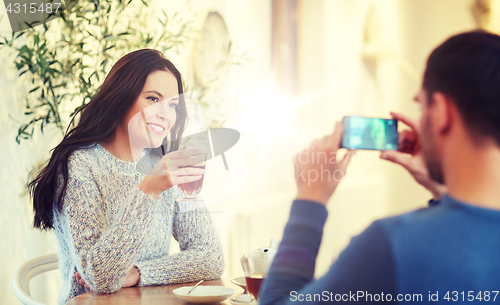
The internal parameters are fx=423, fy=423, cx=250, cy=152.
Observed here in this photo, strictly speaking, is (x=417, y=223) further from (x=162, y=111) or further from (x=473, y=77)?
(x=162, y=111)

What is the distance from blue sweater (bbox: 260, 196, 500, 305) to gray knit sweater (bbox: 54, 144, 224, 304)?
0.67 meters

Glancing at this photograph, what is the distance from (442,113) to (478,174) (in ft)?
0.25

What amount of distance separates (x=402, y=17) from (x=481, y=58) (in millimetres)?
3120

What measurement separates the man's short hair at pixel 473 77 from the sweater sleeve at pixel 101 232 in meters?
0.77

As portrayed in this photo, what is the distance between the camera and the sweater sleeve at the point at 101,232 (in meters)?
0.99

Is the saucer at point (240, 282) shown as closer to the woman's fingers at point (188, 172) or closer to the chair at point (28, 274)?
the woman's fingers at point (188, 172)

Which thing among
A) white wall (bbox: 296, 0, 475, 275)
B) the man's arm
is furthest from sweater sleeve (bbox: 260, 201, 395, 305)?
white wall (bbox: 296, 0, 475, 275)

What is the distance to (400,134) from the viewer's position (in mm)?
758

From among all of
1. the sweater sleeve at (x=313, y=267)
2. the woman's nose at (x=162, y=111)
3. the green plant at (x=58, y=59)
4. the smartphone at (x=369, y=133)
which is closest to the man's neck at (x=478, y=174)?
the sweater sleeve at (x=313, y=267)

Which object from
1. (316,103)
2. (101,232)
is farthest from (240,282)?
(316,103)

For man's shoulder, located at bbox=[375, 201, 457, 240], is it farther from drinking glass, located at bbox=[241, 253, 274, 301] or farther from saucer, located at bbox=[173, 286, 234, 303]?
saucer, located at bbox=[173, 286, 234, 303]

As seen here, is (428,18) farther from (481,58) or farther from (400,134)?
(481,58)

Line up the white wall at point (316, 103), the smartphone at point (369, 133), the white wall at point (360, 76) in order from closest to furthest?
1. the smartphone at point (369, 133)
2. the white wall at point (316, 103)
3. the white wall at point (360, 76)

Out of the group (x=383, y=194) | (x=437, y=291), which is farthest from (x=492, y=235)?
(x=383, y=194)
